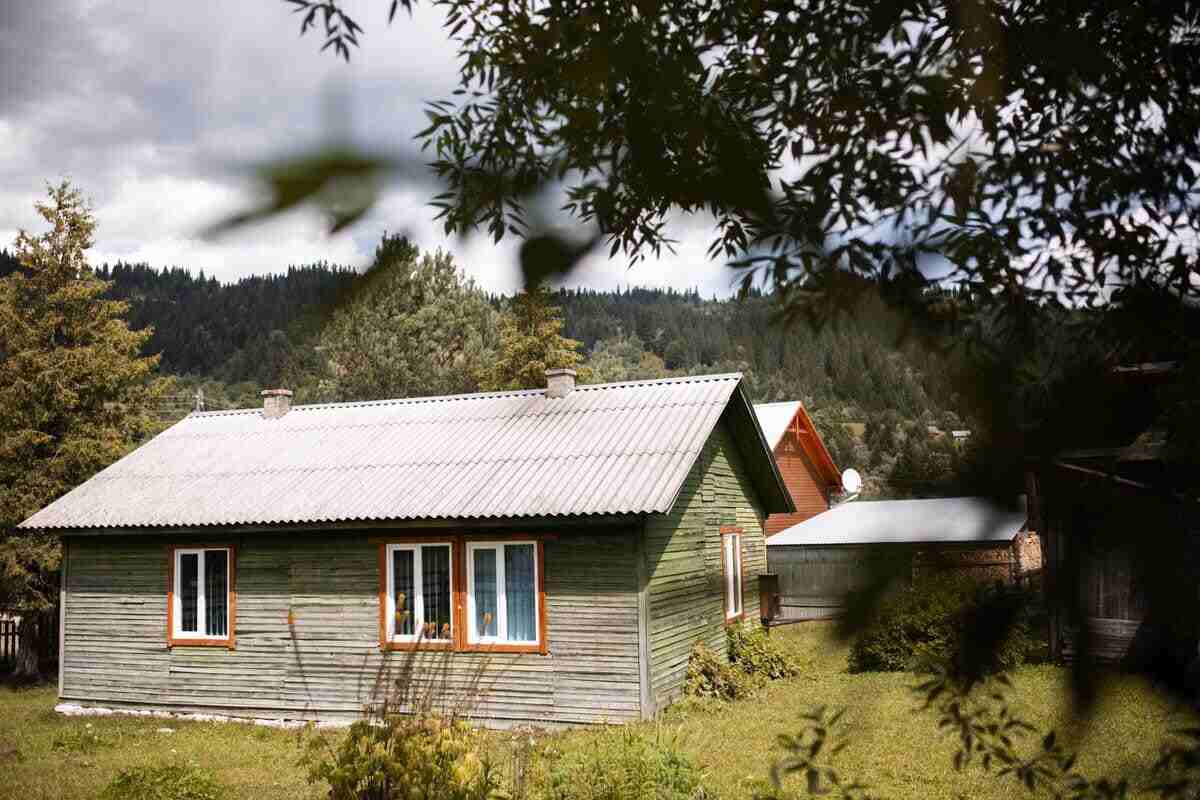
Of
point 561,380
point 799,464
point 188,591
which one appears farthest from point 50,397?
point 799,464

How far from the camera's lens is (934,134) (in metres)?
1.44

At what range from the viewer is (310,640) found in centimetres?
1307

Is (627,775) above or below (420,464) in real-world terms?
below

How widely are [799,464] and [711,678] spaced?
15.5 m

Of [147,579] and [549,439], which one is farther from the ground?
[549,439]

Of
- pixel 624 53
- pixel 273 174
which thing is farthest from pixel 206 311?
pixel 624 53

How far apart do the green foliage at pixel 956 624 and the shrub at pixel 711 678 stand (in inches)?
469

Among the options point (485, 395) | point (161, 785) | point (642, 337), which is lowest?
point (161, 785)

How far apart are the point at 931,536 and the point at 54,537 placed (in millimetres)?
18211

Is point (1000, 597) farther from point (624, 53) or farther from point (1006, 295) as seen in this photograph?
point (624, 53)

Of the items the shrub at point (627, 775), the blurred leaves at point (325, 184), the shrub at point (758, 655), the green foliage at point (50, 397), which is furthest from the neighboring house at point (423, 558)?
the blurred leaves at point (325, 184)

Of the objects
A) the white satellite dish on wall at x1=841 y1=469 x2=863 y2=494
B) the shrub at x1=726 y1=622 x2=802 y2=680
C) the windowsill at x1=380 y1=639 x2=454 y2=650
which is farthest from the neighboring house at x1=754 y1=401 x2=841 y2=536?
the white satellite dish on wall at x1=841 y1=469 x2=863 y2=494

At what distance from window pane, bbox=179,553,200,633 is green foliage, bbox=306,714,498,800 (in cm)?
855

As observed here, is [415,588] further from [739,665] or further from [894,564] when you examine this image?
[894,564]
